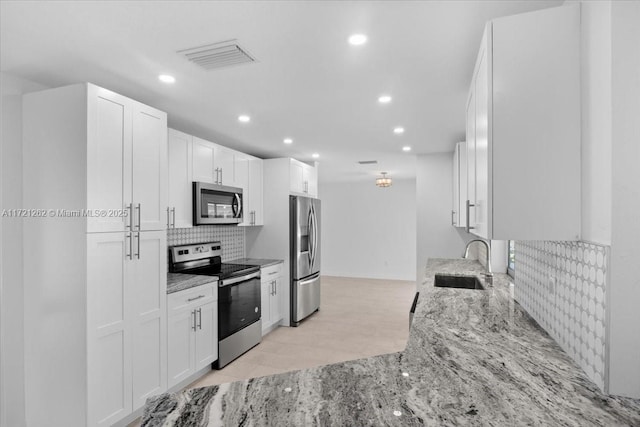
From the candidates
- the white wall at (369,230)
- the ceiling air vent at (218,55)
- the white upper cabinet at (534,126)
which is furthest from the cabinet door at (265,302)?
the white wall at (369,230)

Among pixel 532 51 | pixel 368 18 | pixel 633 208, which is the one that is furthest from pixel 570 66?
pixel 368 18

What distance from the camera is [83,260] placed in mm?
2094

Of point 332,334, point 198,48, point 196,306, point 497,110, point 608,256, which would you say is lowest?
point 332,334

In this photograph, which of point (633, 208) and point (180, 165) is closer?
point (633, 208)

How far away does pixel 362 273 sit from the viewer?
8.34 metres

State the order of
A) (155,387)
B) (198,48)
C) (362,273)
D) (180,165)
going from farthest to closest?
(362,273), (180,165), (155,387), (198,48)

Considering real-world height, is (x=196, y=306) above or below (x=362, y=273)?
above

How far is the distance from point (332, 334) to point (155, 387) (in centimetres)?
224

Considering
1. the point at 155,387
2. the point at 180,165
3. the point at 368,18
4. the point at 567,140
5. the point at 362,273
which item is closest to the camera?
the point at 567,140

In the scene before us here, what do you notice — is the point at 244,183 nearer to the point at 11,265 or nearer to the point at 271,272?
the point at 271,272

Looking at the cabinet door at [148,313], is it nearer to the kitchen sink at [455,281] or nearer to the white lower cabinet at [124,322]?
the white lower cabinet at [124,322]

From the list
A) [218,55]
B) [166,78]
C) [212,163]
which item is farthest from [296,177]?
[218,55]

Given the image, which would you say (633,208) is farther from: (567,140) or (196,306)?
(196,306)

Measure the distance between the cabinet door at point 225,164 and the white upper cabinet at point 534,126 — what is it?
3.06m
